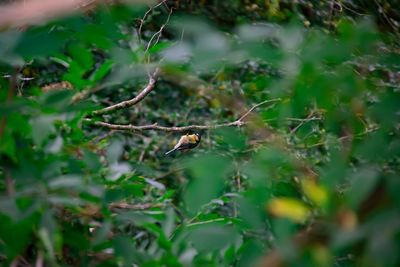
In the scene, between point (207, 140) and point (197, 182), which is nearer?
point (197, 182)

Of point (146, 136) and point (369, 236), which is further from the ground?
point (369, 236)

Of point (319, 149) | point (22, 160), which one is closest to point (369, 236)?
point (22, 160)

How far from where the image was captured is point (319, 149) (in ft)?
8.26

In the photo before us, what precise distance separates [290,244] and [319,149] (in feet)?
6.82

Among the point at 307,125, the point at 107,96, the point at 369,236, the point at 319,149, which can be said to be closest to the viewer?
the point at 369,236

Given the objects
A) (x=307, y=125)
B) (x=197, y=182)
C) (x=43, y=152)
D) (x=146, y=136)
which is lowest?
(x=146, y=136)

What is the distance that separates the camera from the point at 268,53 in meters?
0.56

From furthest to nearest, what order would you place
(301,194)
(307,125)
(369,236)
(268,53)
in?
1. (307,125)
2. (301,194)
3. (268,53)
4. (369,236)


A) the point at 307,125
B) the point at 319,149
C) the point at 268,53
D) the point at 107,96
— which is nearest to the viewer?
the point at 268,53

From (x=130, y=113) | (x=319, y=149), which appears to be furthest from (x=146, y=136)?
(x=319, y=149)

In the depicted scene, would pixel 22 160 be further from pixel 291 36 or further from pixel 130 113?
pixel 130 113

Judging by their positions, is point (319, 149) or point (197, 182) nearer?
point (197, 182)

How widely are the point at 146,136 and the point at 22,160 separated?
2.22m

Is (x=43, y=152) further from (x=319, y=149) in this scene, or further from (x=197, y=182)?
(x=319, y=149)
